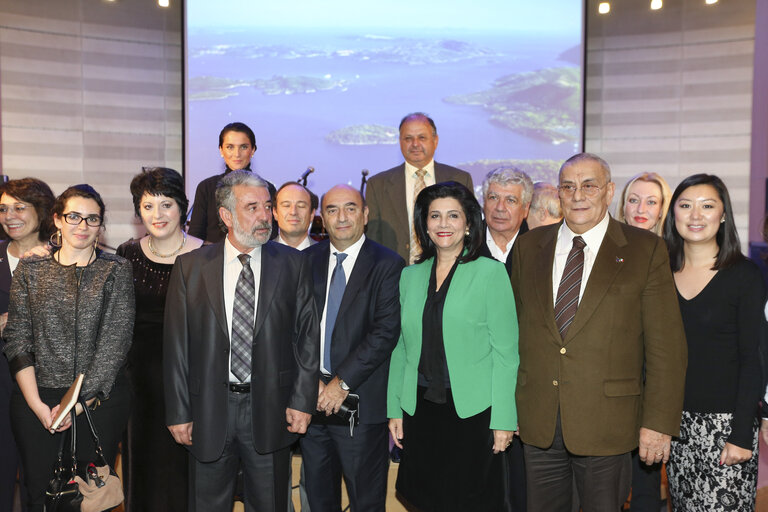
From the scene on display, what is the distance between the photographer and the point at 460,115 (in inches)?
289

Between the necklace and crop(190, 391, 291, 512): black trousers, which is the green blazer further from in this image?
the necklace

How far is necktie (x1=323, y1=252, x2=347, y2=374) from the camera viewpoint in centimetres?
315

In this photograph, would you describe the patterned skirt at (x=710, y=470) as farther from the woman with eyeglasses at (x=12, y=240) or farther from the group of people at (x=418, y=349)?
the woman with eyeglasses at (x=12, y=240)

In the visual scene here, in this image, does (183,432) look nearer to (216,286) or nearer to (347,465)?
(216,286)

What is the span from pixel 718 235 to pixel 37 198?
3381 mm

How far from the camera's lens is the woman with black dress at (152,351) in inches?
127

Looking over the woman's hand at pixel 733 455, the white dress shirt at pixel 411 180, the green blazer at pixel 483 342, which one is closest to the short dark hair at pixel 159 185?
the green blazer at pixel 483 342

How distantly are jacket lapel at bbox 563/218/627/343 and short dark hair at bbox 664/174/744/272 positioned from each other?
0.48 metres

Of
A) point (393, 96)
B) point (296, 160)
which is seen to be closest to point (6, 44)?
point (296, 160)

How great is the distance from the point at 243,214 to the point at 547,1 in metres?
5.82

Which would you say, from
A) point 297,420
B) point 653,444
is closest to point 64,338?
point 297,420

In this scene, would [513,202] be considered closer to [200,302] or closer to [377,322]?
[377,322]

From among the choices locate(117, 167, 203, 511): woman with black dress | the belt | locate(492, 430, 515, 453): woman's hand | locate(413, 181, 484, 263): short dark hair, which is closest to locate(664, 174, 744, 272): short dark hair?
locate(413, 181, 484, 263): short dark hair

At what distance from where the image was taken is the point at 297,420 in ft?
9.45
